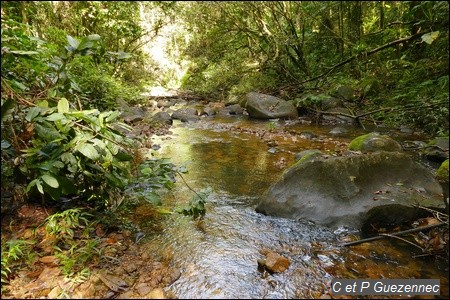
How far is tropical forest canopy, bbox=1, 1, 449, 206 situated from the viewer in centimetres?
261

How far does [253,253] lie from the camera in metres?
2.81

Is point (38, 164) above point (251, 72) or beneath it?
beneath

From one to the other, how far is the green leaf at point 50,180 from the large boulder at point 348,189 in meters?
2.20

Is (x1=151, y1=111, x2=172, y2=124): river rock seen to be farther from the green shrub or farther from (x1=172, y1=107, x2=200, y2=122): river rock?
the green shrub

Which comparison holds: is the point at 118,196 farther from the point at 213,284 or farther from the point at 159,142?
the point at 159,142

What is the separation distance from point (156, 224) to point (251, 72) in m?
11.2

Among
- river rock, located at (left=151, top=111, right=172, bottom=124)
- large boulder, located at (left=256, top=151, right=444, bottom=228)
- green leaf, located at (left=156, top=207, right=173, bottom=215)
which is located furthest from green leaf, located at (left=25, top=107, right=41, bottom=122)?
river rock, located at (left=151, top=111, right=172, bottom=124)

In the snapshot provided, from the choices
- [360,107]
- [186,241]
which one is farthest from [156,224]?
[360,107]

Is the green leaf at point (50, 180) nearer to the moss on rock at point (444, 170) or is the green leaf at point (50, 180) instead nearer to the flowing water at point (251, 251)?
the flowing water at point (251, 251)

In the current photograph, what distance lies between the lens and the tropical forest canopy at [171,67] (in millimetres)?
2611

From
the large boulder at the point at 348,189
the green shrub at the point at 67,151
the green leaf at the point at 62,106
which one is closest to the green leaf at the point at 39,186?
the green shrub at the point at 67,151

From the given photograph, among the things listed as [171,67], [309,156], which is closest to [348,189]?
[309,156]

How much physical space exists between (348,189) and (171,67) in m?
20.0

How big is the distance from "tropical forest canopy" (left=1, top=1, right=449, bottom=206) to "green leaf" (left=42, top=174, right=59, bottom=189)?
0.03ft
